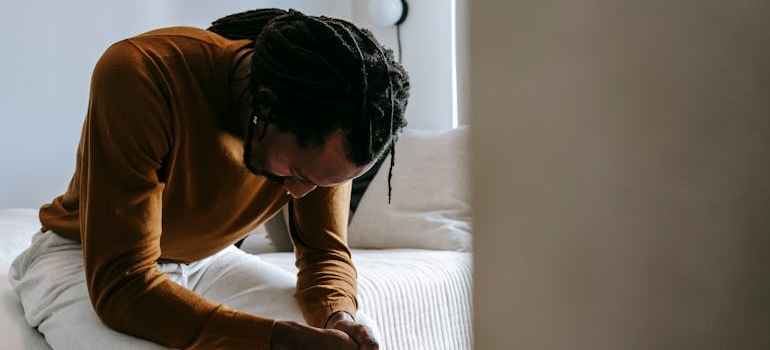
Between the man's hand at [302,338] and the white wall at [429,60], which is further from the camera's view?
the white wall at [429,60]

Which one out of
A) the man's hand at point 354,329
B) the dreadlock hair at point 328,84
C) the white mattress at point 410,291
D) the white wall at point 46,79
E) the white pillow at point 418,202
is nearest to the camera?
the dreadlock hair at point 328,84

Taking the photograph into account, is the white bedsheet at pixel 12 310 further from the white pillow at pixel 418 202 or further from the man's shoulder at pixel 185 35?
the white pillow at pixel 418 202

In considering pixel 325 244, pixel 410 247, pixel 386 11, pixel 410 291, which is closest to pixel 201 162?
pixel 325 244

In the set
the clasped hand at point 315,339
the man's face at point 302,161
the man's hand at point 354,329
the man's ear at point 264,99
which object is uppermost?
the man's ear at point 264,99

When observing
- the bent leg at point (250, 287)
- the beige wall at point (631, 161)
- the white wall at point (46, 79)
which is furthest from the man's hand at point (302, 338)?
the white wall at point (46, 79)

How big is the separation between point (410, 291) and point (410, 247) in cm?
46

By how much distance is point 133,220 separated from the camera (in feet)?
3.10

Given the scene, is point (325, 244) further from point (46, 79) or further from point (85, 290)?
point (46, 79)

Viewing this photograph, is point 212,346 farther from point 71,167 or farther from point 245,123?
point 71,167

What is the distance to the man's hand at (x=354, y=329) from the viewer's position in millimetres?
1024

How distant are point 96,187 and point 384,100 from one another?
36 centimetres

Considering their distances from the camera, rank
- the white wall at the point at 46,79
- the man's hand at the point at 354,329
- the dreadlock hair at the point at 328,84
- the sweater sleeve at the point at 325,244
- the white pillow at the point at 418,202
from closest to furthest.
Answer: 1. the dreadlock hair at the point at 328,84
2. the man's hand at the point at 354,329
3. the sweater sleeve at the point at 325,244
4. the white pillow at the point at 418,202
5. the white wall at the point at 46,79

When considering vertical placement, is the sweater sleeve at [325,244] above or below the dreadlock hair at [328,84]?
below

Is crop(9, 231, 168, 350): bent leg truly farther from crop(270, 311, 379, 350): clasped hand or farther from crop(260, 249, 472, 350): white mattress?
crop(260, 249, 472, 350): white mattress
